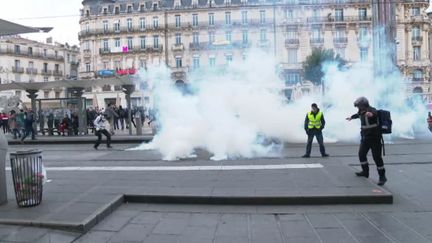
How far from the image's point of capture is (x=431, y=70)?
48.4 metres

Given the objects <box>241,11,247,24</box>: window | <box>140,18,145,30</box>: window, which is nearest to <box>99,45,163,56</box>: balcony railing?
<box>140,18,145,30</box>: window

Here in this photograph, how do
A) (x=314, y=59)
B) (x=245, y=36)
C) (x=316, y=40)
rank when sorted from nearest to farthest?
(x=245, y=36), (x=316, y=40), (x=314, y=59)

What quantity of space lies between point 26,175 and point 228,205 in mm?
3203

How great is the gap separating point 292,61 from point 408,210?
2537 centimetres

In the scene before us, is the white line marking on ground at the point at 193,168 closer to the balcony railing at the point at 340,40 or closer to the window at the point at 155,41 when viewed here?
the balcony railing at the point at 340,40

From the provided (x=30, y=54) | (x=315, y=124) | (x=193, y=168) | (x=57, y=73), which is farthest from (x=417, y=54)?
(x=57, y=73)

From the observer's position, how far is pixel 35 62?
76.9 metres

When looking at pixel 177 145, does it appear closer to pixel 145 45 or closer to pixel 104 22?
pixel 145 45

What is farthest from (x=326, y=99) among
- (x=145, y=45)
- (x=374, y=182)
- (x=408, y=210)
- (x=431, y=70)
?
(x=145, y=45)

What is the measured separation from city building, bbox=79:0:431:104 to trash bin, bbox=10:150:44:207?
1132 cm

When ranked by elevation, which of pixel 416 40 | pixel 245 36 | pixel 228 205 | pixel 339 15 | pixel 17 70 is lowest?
pixel 228 205

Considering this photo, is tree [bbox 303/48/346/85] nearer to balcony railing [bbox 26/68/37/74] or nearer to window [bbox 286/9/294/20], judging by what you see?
window [bbox 286/9/294/20]

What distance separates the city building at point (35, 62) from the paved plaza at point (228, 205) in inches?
2309

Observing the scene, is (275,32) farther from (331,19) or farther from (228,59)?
(228,59)
